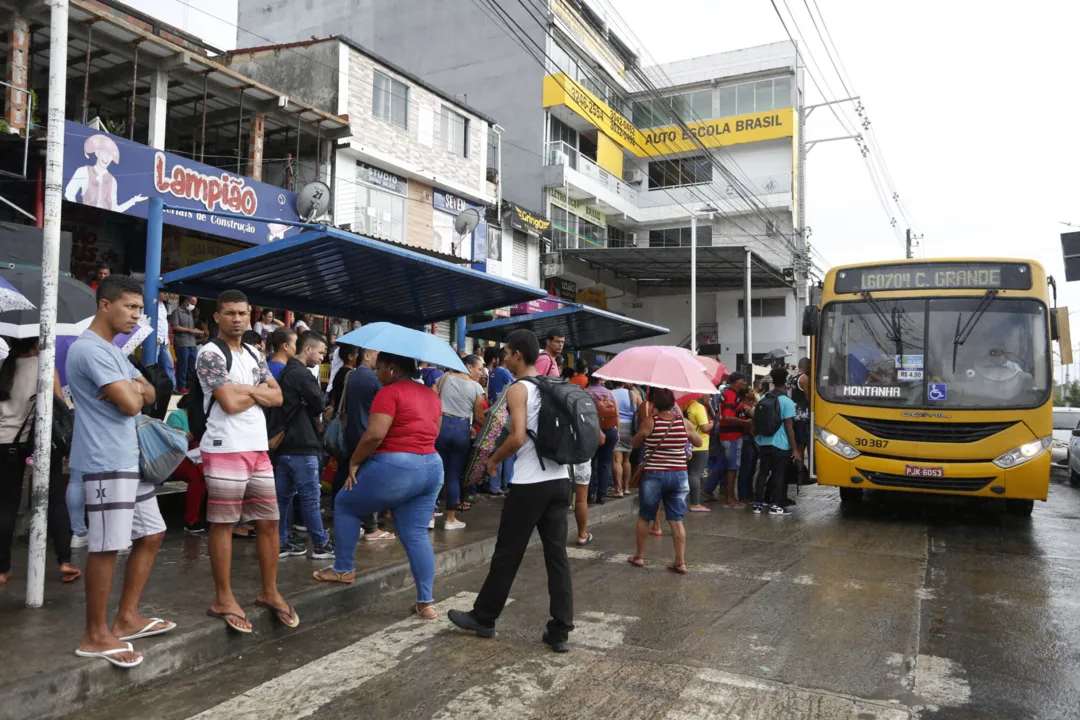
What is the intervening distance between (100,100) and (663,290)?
2517 centimetres

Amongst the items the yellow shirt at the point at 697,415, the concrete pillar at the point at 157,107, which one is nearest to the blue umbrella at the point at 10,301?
the yellow shirt at the point at 697,415

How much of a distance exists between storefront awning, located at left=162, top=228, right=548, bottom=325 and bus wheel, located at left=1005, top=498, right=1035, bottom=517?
623 centimetres

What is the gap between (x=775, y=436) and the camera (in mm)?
9898

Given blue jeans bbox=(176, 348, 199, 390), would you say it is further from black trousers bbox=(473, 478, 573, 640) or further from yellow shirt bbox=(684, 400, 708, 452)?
black trousers bbox=(473, 478, 573, 640)

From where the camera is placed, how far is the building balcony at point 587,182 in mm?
29781

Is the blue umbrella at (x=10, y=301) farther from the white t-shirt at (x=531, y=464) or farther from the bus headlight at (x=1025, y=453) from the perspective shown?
the bus headlight at (x=1025, y=453)

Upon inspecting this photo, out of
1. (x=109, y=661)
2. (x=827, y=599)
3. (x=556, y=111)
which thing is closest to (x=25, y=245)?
(x=109, y=661)

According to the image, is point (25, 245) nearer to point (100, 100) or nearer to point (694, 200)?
point (100, 100)

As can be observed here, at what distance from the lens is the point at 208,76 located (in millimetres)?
15422

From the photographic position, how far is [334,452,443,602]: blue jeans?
477 centimetres

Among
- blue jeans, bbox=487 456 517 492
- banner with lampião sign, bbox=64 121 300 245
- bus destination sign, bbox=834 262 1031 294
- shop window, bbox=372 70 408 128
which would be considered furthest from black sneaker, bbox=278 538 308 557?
shop window, bbox=372 70 408 128

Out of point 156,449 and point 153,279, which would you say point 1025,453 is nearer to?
point 156,449

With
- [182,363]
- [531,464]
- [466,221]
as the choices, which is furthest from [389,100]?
[531,464]

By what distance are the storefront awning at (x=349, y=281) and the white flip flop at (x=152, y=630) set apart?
3483 millimetres
